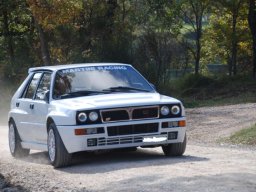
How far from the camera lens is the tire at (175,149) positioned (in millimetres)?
11828

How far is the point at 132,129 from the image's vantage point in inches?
444

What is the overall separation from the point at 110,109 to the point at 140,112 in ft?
1.56

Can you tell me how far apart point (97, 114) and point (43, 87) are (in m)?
2.08

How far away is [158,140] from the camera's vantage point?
11.4 meters

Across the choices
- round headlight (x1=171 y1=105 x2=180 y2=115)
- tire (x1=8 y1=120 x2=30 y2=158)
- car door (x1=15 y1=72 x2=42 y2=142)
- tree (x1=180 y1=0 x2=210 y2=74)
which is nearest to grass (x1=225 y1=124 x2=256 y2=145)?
round headlight (x1=171 y1=105 x2=180 y2=115)

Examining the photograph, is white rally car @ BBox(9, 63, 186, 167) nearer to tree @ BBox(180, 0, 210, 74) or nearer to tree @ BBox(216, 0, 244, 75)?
tree @ BBox(216, 0, 244, 75)

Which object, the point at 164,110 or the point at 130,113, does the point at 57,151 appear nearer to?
the point at 130,113

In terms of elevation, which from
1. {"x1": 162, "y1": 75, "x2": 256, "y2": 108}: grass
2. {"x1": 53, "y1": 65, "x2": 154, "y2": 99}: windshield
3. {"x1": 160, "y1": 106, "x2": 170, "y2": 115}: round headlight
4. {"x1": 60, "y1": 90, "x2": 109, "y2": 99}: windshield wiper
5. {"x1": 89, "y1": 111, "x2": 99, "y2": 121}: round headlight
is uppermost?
{"x1": 53, "y1": 65, "x2": 154, "y2": 99}: windshield

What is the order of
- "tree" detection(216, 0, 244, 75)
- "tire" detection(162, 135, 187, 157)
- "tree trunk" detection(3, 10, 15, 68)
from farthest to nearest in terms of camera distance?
"tree trunk" detection(3, 10, 15, 68) < "tree" detection(216, 0, 244, 75) < "tire" detection(162, 135, 187, 157)

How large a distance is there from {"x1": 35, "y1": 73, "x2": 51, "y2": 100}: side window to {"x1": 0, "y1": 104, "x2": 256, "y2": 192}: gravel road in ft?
3.70

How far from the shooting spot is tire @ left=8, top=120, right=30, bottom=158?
13625 millimetres

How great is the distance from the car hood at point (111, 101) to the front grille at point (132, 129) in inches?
12.7

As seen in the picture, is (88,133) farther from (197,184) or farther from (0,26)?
(0,26)

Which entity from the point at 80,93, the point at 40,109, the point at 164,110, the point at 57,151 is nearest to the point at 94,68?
the point at 80,93
